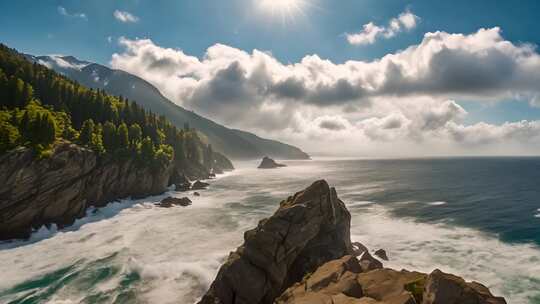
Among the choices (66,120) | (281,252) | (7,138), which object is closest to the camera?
(281,252)

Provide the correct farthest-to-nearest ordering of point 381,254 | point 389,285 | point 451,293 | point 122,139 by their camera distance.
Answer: point 122,139 < point 381,254 < point 389,285 < point 451,293

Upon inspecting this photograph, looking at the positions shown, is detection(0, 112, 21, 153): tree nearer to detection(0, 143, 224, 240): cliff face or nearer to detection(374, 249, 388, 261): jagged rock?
detection(0, 143, 224, 240): cliff face

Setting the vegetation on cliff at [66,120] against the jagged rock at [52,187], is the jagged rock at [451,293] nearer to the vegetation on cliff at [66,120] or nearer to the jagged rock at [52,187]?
the jagged rock at [52,187]

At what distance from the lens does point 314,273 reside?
23.8m

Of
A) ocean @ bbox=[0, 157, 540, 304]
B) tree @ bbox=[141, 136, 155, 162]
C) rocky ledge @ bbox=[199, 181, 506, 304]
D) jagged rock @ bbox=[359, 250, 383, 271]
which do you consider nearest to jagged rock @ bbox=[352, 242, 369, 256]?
rocky ledge @ bbox=[199, 181, 506, 304]

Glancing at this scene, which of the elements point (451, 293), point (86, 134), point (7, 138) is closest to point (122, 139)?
point (86, 134)

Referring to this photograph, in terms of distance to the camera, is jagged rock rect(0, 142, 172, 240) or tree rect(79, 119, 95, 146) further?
tree rect(79, 119, 95, 146)

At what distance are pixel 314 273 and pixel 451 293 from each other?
10.8 meters

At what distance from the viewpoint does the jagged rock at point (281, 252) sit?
88.9 feet

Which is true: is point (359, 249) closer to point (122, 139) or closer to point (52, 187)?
point (52, 187)

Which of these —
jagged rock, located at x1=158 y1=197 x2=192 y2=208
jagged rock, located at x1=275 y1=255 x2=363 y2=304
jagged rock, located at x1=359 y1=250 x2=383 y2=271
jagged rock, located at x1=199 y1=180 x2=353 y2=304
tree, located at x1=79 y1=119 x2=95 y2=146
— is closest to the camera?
jagged rock, located at x1=275 y1=255 x2=363 y2=304

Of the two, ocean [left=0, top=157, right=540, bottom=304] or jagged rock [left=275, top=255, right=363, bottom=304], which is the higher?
jagged rock [left=275, top=255, right=363, bottom=304]

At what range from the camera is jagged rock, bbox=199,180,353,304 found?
27.1 metres

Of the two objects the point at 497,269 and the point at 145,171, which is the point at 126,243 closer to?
the point at 145,171
